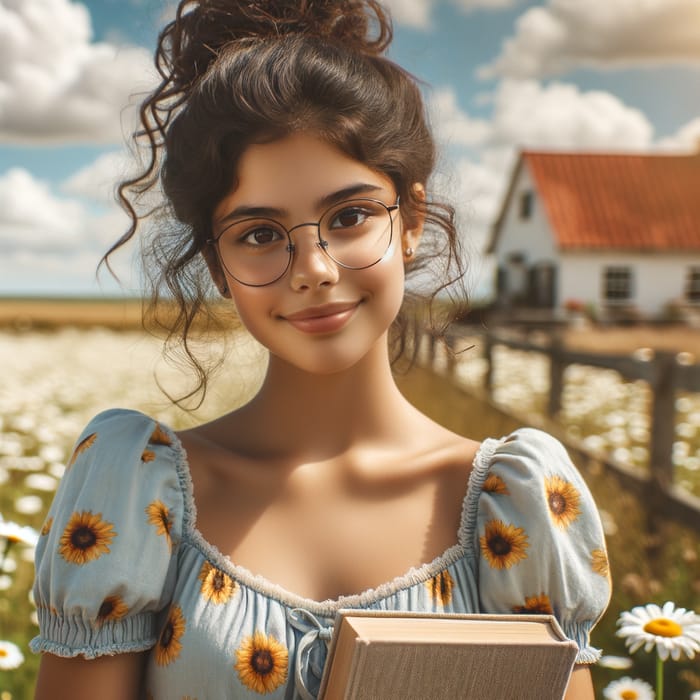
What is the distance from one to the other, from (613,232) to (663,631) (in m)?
23.4

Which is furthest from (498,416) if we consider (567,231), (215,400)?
(567,231)

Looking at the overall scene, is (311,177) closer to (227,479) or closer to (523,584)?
(227,479)

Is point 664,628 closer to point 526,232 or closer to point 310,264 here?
point 310,264

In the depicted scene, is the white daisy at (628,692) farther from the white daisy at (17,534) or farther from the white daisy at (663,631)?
the white daisy at (17,534)

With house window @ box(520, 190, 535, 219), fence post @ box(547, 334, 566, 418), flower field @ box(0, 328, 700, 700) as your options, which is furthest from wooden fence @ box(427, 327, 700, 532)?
house window @ box(520, 190, 535, 219)

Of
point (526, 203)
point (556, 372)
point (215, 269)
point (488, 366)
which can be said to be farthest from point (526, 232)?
point (215, 269)

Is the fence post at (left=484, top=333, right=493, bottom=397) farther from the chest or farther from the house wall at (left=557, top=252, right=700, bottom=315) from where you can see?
the house wall at (left=557, top=252, right=700, bottom=315)

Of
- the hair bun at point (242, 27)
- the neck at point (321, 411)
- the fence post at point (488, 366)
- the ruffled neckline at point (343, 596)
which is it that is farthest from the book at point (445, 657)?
the fence post at point (488, 366)

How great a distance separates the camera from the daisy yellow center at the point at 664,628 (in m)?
1.72

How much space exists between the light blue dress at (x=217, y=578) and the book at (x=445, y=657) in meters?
0.21

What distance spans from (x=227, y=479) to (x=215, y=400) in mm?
6788

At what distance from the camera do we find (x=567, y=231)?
79.4 ft

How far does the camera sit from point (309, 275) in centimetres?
146

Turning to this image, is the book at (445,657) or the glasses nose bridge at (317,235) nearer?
the book at (445,657)
